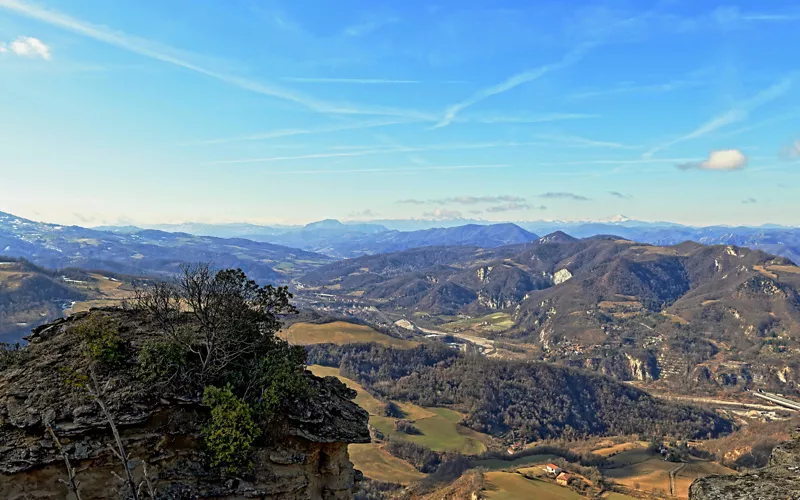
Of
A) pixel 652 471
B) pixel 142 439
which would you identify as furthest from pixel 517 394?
pixel 142 439

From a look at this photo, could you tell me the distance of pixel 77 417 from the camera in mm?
17406

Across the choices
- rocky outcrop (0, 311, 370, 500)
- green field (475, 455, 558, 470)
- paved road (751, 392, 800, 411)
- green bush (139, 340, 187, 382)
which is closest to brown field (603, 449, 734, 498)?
green field (475, 455, 558, 470)

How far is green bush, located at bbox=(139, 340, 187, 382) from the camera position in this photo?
19.5 m

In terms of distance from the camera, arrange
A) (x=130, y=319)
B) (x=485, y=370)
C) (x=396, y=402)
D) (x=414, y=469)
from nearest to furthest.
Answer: (x=130, y=319) → (x=414, y=469) → (x=396, y=402) → (x=485, y=370)

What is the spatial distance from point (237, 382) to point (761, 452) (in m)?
116

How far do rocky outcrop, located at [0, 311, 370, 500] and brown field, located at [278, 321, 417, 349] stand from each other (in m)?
154

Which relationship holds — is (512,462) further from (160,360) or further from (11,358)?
(11,358)

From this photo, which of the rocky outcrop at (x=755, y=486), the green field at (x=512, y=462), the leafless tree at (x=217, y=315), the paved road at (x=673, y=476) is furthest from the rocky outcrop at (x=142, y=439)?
the green field at (x=512, y=462)

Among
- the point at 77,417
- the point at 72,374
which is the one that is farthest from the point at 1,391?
the point at 77,417

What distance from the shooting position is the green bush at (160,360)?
768 inches

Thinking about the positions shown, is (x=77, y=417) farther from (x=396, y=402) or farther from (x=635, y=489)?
(x=396, y=402)

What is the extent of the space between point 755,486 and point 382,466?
88085 millimetres

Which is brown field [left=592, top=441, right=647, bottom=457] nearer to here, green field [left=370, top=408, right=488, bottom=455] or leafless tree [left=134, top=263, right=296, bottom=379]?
green field [left=370, top=408, right=488, bottom=455]

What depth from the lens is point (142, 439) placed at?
59.7 ft
